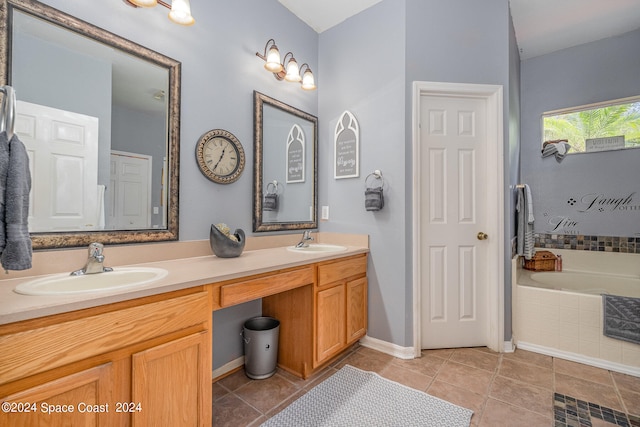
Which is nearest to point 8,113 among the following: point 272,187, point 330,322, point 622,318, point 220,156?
point 220,156

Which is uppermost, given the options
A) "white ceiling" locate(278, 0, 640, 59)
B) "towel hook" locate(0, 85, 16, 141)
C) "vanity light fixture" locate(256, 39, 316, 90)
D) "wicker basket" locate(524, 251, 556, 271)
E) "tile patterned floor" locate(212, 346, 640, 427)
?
"white ceiling" locate(278, 0, 640, 59)

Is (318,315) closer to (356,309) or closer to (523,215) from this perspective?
(356,309)

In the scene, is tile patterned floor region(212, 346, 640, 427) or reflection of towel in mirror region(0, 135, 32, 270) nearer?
reflection of towel in mirror region(0, 135, 32, 270)

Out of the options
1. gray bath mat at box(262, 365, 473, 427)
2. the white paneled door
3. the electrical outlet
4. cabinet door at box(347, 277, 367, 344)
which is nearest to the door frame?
the white paneled door

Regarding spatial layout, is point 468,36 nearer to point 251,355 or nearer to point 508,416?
point 508,416

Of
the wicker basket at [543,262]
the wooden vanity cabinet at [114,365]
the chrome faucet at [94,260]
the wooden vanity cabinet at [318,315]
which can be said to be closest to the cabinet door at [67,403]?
the wooden vanity cabinet at [114,365]

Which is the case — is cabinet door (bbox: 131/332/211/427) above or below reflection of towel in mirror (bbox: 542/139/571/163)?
below

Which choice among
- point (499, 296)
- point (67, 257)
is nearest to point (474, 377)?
point (499, 296)

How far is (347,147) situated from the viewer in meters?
2.60

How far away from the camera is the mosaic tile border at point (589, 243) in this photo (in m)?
2.86

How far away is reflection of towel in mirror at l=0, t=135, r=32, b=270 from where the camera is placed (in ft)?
2.99

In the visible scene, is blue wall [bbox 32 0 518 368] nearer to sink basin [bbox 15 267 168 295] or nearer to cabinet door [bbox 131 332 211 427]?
sink basin [bbox 15 267 168 295]

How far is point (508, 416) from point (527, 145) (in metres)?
2.98

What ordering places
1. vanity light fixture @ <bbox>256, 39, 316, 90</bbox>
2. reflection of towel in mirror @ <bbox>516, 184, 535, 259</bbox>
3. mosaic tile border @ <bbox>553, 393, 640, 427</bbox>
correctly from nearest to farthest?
mosaic tile border @ <bbox>553, 393, 640, 427</bbox> → vanity light fixture @ <bbox>256, 39, 316, 90</bbox> → reflection of towel in mirror @ <bbox>516, 184, 535, 259</bbox>
